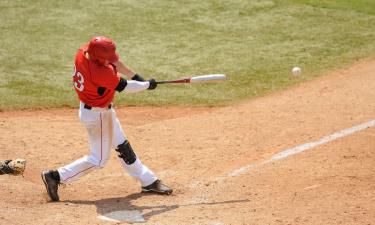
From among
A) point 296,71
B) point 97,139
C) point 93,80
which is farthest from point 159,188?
point 296,71

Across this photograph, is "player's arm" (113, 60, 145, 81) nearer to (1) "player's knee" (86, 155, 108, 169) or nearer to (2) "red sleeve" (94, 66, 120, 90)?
(2) "red sleeve" (94, 66, 120, 90)

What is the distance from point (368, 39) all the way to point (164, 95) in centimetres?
466

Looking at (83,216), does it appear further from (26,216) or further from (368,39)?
(368,39)

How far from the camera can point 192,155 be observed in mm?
8820

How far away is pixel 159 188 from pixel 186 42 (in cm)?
690

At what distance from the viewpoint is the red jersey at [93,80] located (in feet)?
22.9

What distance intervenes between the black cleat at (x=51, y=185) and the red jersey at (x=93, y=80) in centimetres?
90

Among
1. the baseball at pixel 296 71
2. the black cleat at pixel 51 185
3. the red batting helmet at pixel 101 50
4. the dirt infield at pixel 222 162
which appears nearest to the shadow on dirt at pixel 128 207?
the dirt infield at pixel 222 162

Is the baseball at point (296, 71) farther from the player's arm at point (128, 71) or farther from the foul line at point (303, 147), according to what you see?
the player's arm at point (128, 71)

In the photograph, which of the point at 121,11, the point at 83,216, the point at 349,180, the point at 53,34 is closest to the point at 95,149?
the point at 83,216

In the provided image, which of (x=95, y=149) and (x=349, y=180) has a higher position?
(x=95, y=149)

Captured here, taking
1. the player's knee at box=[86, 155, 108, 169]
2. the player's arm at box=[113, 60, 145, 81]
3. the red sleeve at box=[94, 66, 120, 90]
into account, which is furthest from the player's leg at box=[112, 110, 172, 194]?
the red sleeve at box=[94, 66, 120, 90]

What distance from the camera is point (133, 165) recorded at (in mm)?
7605

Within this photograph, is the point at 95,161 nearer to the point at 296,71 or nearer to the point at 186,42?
the point at 296,71
